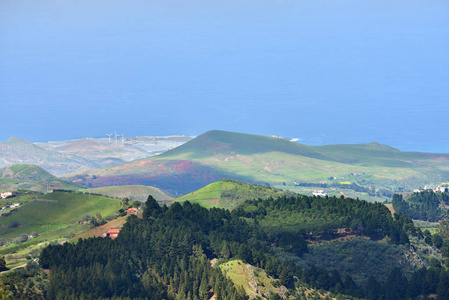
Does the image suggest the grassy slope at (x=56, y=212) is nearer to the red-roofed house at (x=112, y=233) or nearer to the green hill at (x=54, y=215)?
the green hill at (x=54, y=215)

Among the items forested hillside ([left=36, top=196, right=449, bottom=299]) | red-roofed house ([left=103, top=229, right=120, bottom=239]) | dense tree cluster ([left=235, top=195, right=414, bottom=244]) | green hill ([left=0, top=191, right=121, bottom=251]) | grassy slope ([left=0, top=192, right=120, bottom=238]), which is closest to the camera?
forested hillside ([left=36, top=196, right=449, bottom=299])

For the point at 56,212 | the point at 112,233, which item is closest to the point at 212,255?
the point at 112,233

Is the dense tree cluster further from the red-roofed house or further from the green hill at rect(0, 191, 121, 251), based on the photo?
the green hill at rect(0, 191, 121, 251)

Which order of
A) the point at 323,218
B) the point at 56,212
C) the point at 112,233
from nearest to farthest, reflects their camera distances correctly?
the point at 112,233, the point at 323,218, the point at 56,212

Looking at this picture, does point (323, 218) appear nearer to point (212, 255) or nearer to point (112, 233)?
point (212, 255)

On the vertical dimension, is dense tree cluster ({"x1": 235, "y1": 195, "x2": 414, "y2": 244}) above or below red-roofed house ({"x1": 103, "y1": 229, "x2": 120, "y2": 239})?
above

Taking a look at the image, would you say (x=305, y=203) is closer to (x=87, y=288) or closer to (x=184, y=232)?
(x=184, y=232)

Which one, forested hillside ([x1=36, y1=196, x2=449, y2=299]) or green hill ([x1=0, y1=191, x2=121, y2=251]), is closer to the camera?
forested hillside ([x1=36, y1=196, x2=449, y2=299])

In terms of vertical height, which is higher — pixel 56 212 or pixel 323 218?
pixel 323 218

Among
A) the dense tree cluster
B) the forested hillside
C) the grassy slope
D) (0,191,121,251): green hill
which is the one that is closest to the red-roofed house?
the forested hillside

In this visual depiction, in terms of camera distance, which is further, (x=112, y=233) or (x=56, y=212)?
(x=56, y=212)

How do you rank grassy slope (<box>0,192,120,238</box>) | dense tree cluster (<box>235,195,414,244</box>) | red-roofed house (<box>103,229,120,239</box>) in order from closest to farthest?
red-roofed house (<box>103,229,120,239</box>), dense tree cluster (<box>235,195,414,244</box>), grassy slope (<box>0,192,120,238</box>)
